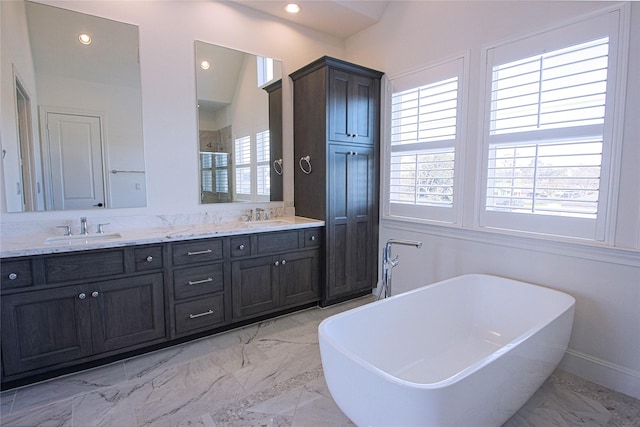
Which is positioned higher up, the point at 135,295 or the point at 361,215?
the point at 361,215

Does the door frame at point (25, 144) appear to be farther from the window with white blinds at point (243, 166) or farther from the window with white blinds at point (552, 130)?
the window with white blinds at point (552, 130)

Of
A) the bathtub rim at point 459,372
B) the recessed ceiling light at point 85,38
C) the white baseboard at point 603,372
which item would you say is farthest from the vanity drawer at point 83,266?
the white baseboard at point 603,372

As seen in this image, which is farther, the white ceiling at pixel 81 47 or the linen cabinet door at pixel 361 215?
the linen cabinet door at pixel 361 215

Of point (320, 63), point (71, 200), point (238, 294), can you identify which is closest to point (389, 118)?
point (320, 63)

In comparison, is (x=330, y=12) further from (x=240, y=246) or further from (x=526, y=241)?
(x=526, y=241)

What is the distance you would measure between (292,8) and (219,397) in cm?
324

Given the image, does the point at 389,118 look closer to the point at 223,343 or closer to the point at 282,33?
the point at 282,33

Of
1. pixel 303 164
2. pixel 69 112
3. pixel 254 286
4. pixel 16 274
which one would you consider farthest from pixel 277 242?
pixel 69 112

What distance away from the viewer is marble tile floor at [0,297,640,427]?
69.9 inches

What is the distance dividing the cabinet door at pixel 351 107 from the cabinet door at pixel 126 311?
1.95 m

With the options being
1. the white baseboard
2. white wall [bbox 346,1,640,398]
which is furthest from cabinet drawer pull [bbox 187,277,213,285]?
the white baseboard

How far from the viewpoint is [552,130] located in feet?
7.20

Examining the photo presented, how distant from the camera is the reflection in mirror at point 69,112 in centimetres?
223

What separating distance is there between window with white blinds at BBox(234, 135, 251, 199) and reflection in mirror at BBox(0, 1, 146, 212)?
815mm
